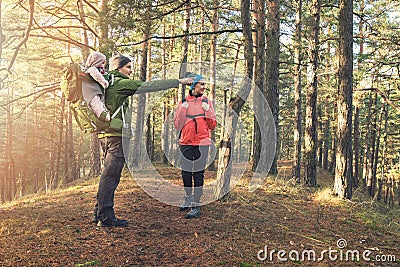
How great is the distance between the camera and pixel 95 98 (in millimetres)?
4273

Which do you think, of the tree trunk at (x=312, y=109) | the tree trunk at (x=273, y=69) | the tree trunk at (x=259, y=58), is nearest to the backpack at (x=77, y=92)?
the tree trunk at (x=259, y=58)

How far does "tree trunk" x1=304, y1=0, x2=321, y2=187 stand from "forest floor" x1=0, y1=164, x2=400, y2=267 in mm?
4322

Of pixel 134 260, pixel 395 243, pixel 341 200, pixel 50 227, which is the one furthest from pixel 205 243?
pixel 341 200

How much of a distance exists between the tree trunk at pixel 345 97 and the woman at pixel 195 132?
4.27 metres

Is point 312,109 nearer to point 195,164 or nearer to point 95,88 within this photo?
point 195,164

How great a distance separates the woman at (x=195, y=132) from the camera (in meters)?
5.41

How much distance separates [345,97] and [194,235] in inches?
226

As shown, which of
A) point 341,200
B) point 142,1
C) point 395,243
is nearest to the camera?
point 395,243

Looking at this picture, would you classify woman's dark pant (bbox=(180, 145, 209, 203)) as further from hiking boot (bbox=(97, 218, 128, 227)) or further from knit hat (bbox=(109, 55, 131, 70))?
knit hat (bbox=(109, 55, 131, 70))

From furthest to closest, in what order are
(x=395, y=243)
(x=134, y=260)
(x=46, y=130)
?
(x=46, y=130) < (x=395, y=243) < (x=134, y=260)

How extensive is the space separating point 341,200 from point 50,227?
629 centimetres

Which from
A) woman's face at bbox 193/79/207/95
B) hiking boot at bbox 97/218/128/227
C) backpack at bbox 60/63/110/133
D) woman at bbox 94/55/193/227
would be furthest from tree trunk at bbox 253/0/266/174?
hiking boot at bbox 97/218/128/227

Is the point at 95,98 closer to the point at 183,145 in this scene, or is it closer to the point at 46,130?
the point at 183,145

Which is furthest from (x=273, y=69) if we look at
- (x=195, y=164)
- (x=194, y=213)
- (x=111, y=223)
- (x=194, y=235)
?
(x=111, y=223)
